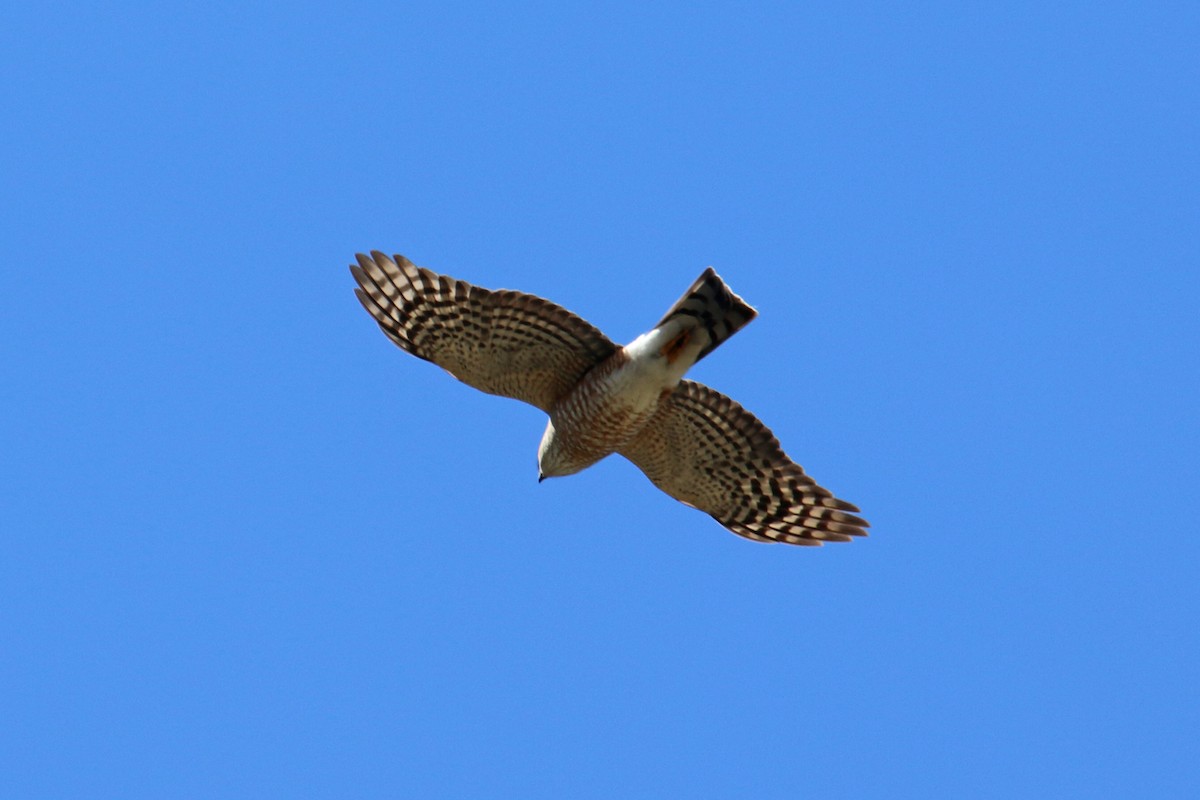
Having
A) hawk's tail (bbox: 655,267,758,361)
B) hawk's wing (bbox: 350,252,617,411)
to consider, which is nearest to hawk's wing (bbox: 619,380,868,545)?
hawk's tail (bbox: 655,267,758,361)

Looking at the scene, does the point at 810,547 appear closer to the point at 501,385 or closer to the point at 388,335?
A: the point at 501,385

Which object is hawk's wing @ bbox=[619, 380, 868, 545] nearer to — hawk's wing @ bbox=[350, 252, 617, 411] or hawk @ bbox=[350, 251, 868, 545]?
hawk @ bbox=[350, 251, 868, 545]

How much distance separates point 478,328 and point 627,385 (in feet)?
4.41

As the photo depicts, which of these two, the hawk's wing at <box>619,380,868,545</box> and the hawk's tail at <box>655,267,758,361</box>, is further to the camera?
the hawk's wing at <box>619,380,868,545</box>

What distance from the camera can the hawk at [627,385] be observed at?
13227mm

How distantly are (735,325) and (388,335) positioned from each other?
2966mm

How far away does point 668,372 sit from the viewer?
43.6 ft

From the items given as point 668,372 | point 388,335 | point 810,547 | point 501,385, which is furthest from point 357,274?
point 810,547

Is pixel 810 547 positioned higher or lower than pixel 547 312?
lower

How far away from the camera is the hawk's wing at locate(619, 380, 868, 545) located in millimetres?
13969

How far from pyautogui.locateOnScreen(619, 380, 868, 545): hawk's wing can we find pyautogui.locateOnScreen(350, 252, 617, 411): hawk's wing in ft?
3.04

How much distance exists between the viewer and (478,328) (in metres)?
13.4

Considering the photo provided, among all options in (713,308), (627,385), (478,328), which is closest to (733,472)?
(627,385)

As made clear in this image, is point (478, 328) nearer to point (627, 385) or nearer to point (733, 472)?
point (627, 385)
